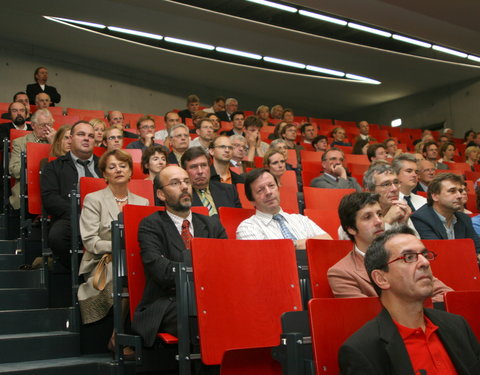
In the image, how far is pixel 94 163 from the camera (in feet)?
12.7

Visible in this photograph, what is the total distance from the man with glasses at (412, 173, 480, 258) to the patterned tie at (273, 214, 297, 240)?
29.1 inches

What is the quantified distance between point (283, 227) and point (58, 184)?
1443 mm

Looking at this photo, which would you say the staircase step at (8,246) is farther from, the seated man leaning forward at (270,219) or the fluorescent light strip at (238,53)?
the fluorescent light strip at (238,53)

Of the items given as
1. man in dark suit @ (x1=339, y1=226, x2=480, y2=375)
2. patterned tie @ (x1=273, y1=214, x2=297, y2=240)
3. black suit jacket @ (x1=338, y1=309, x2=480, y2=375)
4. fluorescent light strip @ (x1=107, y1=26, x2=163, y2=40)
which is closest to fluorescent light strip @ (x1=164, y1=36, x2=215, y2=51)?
fluorescent light strip @ (x1=107, y1=26, x2=163, y2=40)

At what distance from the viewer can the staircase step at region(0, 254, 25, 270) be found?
3584 mm

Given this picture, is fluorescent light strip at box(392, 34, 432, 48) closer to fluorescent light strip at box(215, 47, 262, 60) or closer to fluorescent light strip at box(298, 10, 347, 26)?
fluorescent light strip at box(298, 10, 347, 26)

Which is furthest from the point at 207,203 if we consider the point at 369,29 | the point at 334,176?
the point at 369,29

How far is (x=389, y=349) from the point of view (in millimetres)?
1499

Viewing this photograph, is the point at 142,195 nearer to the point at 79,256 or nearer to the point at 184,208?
the point at 79,256

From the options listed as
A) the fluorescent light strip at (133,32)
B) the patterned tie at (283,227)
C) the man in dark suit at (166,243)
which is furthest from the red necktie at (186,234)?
the fluorescent light strip at (133,32)

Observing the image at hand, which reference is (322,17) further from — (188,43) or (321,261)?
(321,261)

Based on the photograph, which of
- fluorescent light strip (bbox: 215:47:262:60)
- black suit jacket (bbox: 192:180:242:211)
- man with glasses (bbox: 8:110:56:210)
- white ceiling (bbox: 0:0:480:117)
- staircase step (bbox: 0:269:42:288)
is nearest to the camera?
staircase step (bbox: 0:269:42:288)

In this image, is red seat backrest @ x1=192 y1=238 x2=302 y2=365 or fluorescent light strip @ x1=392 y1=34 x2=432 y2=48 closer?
red seat backrest @ x1=192 y1=238 x2=302 y2=365

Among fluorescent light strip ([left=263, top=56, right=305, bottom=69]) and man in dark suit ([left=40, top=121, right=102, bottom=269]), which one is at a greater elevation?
fluorescent light strip ([left=263, top=56, right=305, bottom=69])
